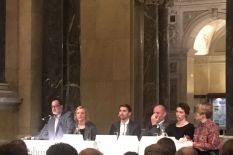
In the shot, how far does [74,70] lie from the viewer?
36.7 ft

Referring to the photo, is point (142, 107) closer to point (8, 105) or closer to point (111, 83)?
point (111, 83)

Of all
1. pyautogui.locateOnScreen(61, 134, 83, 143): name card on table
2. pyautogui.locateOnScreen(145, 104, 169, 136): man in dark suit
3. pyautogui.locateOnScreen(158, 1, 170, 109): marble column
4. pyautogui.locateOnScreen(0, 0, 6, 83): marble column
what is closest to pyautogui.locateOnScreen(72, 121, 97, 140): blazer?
pyautogui.locateOnScreen(61, 134, 83, 143): name card on table

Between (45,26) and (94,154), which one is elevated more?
(45,26)

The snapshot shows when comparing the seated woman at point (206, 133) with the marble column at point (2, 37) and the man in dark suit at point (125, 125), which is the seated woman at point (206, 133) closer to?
the man in dark suit at point (125, 125)

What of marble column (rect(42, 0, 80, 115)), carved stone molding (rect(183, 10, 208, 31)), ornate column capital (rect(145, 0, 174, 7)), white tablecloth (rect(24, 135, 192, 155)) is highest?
carved stone molding (rect(183, 10, 208, 31))

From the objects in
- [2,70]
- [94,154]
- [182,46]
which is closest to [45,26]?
[2,70]

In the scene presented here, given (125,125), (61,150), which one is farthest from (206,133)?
(61,150)

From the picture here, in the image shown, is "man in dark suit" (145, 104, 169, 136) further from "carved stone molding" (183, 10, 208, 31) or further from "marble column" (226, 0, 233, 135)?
"carved stone molding" (183, 10, 208, 31)

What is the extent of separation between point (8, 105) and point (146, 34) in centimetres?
470

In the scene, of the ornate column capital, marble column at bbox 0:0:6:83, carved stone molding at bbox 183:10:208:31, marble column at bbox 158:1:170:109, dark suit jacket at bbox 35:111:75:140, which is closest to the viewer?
dark suit jacket at bbox 35:111:75:140

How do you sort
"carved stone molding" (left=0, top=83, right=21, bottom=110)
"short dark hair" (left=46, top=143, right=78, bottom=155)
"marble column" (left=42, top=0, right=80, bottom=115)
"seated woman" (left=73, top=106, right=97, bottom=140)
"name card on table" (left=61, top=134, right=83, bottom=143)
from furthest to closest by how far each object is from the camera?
"marble column" (left=42, top=0, right=80, bottom=115) → "carved stone molding" (left=0, top=83, right=21, bottom=110) → "seated woman" (left=73, top=106, right=97, bottom=140) → "name card on table" (left=61, top=134, right=83, bottom=143) → "short dark hair" (left=46, top=143, right=78, bottom=155)

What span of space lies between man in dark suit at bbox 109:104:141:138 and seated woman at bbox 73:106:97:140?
0.35 meters

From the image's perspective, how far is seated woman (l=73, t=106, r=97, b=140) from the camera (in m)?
8.20

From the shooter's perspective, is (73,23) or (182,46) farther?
(182,46)
